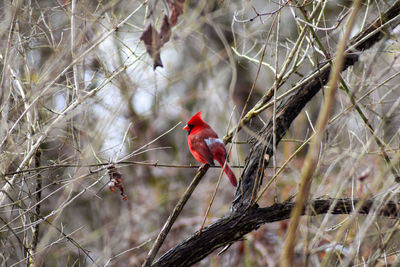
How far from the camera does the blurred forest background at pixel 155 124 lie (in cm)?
288

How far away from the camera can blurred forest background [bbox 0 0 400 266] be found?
2.88 m

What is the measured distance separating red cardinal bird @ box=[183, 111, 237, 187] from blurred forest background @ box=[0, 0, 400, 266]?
0.82 feet

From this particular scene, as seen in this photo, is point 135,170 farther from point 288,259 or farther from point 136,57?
point 288,259

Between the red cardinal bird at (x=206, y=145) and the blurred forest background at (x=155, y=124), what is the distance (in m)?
0.25

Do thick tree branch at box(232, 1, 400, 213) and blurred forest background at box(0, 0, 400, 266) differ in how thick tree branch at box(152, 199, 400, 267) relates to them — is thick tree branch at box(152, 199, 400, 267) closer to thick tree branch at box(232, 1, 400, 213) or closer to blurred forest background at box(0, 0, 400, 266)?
thick tree branch at box(232, 1, 400, 213)

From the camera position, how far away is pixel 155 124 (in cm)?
899

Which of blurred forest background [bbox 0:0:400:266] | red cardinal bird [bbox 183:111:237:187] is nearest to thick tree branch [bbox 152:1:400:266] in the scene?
blurred forest background [bbox 0:0:400:266]

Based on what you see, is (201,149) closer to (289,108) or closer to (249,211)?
(289,108)

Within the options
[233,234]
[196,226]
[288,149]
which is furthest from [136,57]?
[196,226]

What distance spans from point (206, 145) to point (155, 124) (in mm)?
4423

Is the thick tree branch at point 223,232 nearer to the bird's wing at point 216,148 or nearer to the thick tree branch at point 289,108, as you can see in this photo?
the thick tree branch at point 289,108

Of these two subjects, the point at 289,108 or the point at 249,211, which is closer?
the point at 249,211

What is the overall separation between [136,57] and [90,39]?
356 mm

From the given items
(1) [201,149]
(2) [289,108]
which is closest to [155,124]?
(1) [201,149]
